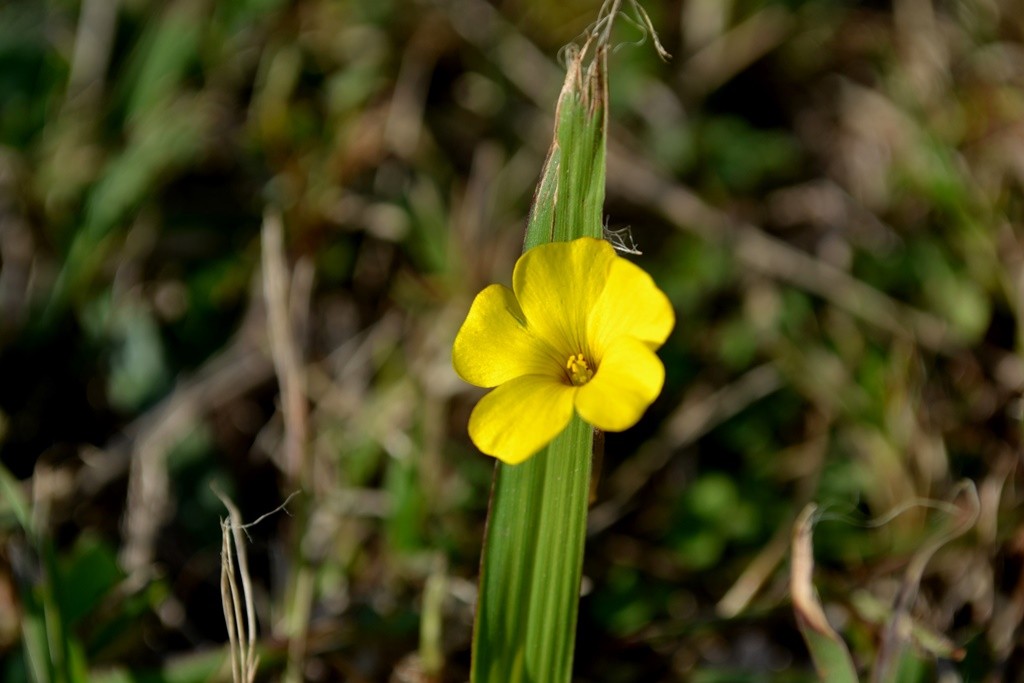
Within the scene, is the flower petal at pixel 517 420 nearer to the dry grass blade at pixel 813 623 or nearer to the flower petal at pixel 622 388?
the flower petal at pixel 622 388

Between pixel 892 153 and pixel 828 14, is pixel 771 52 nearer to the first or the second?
pixel 828 14

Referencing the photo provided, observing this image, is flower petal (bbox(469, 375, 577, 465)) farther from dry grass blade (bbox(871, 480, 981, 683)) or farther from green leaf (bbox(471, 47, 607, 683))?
dry grass blade (bbox(871, 480, 981, 683))

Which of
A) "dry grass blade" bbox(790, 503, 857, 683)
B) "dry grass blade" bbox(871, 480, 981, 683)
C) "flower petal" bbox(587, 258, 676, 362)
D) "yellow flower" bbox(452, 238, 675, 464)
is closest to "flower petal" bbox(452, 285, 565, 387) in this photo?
"yellow flower" bbox(452, 238, 675, 464)

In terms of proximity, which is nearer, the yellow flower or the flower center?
the yellow flower

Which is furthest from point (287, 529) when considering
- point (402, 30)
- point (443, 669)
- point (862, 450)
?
point (402, 30)

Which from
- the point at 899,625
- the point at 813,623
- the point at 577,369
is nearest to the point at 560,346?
the point at 577,369

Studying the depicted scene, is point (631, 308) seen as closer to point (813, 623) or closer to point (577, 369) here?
point (577, 369)
